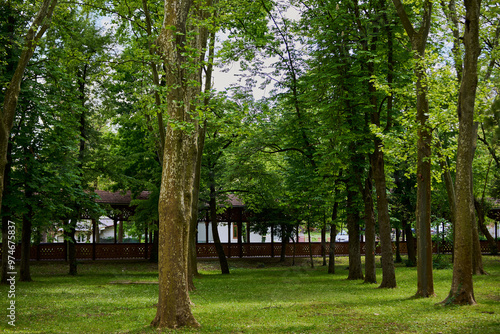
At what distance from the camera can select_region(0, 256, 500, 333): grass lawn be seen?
27.2ft

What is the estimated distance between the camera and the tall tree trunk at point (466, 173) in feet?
32.6

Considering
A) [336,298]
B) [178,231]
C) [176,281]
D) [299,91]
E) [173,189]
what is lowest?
[336,298]

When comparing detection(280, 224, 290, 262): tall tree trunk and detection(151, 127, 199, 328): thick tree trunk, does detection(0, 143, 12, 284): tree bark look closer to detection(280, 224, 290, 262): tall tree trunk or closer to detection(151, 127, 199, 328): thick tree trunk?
detection(151, 127, 199, 328): thick tree trunk

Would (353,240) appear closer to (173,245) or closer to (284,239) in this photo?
(173,245)

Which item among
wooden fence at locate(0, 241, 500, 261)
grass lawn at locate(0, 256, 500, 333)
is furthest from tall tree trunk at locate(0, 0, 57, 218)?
wooden fence at locate(0, 241, 500, 261)

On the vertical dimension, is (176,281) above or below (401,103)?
below

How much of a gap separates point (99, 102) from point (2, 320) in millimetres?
16839

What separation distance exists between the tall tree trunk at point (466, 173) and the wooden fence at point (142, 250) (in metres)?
20.2

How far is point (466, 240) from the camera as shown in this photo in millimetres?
9977

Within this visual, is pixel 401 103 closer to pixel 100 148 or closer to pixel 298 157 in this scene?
pixel 298 157

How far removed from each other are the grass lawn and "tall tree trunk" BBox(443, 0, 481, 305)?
19.6 inches

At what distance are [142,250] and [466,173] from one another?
23.8 meters

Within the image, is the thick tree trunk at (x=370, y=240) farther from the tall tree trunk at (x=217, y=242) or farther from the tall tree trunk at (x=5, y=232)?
the tall tree trunk at (x=5, y=232)

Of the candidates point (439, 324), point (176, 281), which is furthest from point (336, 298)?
point (176, 281)
